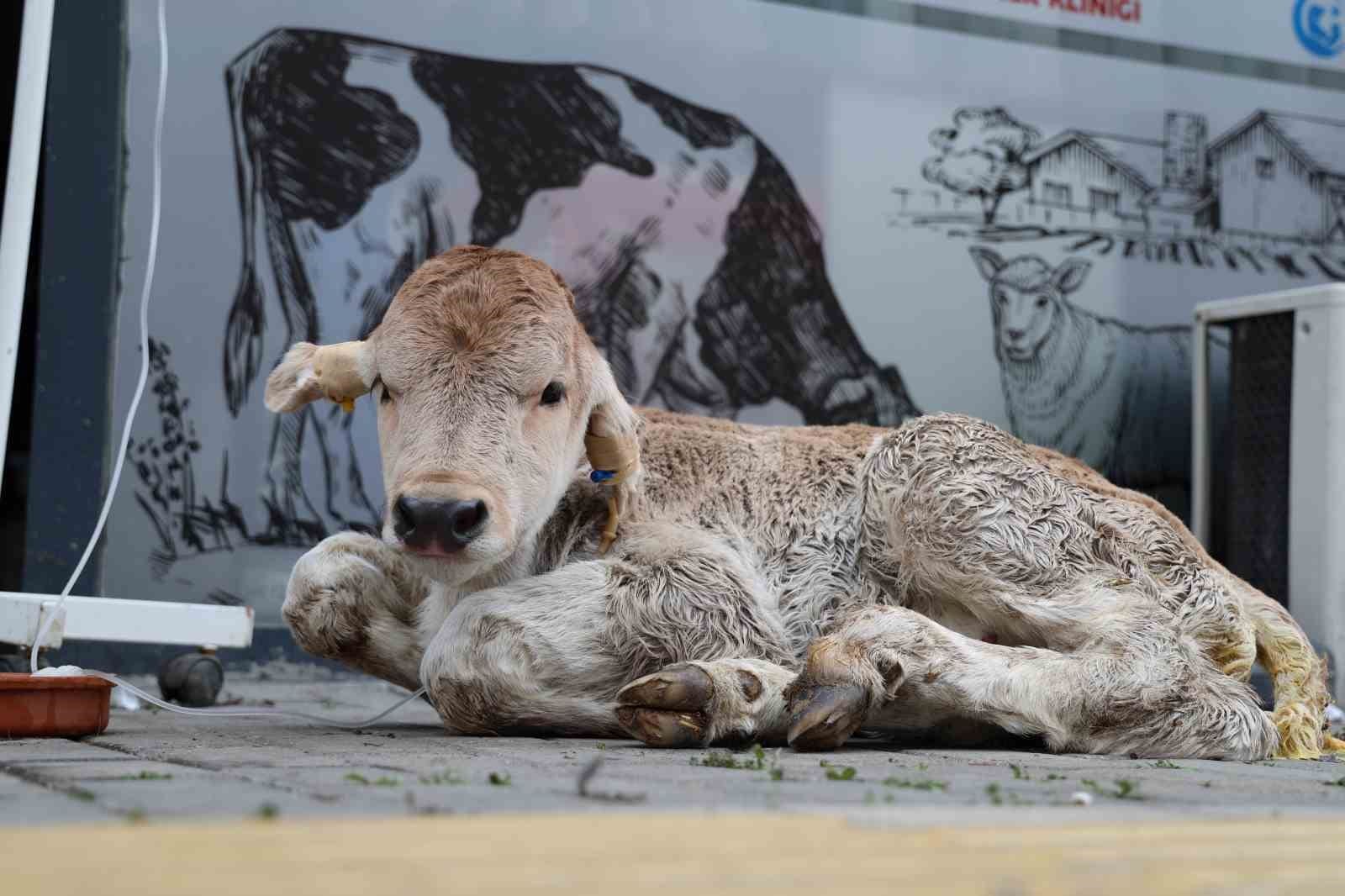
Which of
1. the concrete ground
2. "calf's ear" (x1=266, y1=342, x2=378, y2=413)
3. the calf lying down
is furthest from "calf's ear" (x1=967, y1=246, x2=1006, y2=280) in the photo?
"calf's ear" (x1=266, y1=342, x2=378, y2=413)

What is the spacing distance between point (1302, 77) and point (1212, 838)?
7898 millimetres

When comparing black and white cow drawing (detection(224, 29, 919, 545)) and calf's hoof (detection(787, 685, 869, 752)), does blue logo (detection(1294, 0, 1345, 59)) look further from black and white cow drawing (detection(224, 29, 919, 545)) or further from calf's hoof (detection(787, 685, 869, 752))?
calf's hoof (detection(787, 685, 869, 752))

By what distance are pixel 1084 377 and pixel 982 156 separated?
133cm

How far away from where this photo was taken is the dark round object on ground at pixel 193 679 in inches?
234

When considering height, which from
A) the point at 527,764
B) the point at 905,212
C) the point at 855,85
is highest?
the point at 855,85

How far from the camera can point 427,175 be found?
301 inches

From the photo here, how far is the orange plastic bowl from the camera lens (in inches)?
163

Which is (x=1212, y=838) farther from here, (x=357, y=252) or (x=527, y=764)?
(x=357, y=252)

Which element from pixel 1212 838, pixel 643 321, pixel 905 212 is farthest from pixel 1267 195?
pixel 1212 838

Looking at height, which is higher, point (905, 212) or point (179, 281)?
point (905, 212)

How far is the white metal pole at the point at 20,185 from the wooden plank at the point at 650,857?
2.94 metres

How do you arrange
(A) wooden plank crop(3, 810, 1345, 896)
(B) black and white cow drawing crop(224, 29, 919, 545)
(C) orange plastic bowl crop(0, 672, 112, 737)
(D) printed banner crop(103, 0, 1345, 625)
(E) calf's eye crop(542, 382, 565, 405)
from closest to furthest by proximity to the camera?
1. (A) wooden plank crop(3, 810, 1345, 896)
2. (C) orange plastic bowl crop(0, 672, 112, 737)
3. (E) calf's eye crop(542, 382, 565, 405)
4. (D) printed banner crop(103, 0, 1345, 625)
5. (B) black and white cow drawing crop(224, 29, 919, 545)

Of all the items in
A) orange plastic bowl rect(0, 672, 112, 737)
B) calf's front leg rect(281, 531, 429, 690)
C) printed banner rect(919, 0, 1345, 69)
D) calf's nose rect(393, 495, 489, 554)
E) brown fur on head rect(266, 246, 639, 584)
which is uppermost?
printed banner rect(919, 0, 1345, 69)

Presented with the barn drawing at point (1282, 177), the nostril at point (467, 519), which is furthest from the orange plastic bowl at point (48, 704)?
the barn drawing at point (1282, 177)
